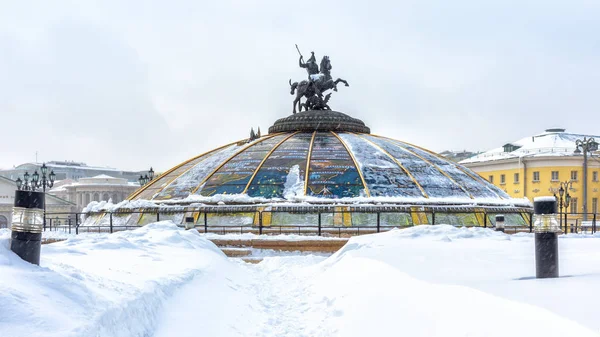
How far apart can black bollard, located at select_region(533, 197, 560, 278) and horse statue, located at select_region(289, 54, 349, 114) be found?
17033 mm

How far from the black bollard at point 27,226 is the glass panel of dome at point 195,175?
41.2 feet

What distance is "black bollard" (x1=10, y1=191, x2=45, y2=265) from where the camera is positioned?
4910 mm

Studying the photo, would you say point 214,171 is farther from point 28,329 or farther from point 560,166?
point 560,166

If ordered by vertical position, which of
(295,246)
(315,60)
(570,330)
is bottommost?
(295,246)

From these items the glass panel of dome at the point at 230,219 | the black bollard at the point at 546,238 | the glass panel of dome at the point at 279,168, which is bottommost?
the glass panel of dome at the point at 230,219

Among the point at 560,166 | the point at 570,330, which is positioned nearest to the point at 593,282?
the point at 570,330

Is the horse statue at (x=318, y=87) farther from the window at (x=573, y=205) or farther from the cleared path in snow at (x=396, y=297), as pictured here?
the window at (x=573, y=205)

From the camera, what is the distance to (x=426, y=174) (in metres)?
18.6

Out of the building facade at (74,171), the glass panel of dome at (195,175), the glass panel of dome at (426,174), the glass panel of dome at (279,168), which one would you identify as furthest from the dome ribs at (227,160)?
the building facade at (74,171)

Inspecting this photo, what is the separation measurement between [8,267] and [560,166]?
41935 mm

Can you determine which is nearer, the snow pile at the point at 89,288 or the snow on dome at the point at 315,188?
the snow pile at the point at 89,288

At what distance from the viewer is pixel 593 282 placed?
4.61 meters

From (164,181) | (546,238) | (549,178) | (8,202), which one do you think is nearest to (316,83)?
(164,181)

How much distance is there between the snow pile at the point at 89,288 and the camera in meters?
3.89
